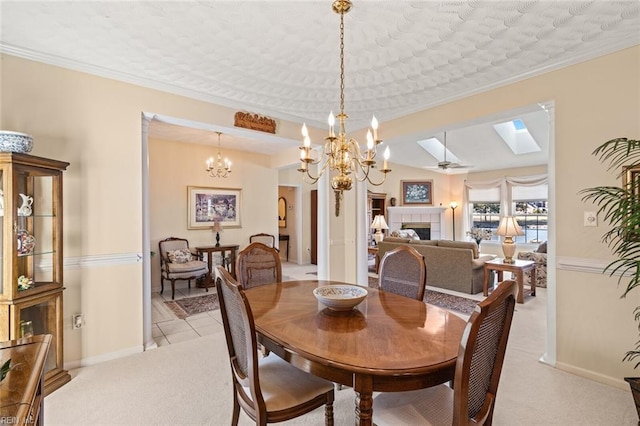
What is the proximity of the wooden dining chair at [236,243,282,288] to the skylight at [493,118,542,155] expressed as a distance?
5716mm

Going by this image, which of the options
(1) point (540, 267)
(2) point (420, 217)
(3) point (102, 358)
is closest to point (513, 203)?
(2) point (420, 217)

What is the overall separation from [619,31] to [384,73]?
1.62 meters

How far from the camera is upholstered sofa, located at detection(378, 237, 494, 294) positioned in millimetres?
4738

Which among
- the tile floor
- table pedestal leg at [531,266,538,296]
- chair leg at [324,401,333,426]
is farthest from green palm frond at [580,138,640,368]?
the tile floor

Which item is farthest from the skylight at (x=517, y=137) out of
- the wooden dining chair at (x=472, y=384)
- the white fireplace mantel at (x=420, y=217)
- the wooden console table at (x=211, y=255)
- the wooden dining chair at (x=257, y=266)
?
the wooden dining chair at (x=472, y=384)

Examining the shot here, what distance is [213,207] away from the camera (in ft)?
18.6

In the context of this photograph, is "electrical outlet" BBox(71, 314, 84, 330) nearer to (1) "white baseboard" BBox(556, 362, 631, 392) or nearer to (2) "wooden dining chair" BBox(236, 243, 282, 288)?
(2) "wooden dining chair" BBox(236, 243, 282, 288)

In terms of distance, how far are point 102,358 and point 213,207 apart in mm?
3371

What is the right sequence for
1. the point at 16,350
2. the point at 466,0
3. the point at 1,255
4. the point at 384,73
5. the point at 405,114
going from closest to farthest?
the point at 16,350 → the point at 466,0 → the point at 1,255 → the point at 384,73 → the point at 405,114

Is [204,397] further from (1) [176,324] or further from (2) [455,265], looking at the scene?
(2) [455,265]

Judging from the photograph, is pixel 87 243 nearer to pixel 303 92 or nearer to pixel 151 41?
pixel 151 41

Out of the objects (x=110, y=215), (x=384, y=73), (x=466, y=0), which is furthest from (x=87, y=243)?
(x=466, y=0)

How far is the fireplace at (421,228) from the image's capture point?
899 cm

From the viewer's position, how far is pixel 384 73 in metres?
2.69
